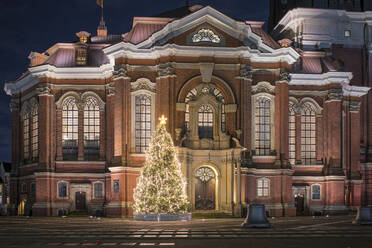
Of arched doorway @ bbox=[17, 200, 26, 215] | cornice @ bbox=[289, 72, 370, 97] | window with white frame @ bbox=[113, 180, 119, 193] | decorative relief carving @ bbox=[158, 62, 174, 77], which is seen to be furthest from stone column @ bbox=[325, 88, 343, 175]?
arched doorway @ bbox=[17, 200, 26, 215]

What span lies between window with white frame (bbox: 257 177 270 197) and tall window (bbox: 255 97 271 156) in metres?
2.40

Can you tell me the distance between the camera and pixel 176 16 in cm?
5306

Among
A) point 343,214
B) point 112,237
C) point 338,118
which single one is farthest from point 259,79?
point 112,237

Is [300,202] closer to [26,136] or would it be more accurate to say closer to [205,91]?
[205,91]

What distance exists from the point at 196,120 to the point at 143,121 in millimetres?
4764

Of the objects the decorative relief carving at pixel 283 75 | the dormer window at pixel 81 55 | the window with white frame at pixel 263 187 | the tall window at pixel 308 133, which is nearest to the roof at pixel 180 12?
the dormer window at pixel 81 55

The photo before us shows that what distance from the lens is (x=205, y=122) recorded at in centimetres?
4981

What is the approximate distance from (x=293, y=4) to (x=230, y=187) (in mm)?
30244

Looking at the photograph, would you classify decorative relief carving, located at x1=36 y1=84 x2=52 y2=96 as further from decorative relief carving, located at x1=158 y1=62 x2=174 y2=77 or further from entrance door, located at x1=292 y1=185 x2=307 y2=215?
entrance door, located at x1=292 y1=185 x2=307 y2=215

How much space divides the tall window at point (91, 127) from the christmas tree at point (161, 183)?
13517 mm

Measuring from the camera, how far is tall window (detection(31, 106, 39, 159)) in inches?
2212

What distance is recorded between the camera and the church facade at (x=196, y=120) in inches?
1923

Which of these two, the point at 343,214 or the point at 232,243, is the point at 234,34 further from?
the point at 232,243

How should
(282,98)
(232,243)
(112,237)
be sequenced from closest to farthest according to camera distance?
(232,243) < (112,237) < (282,98)
